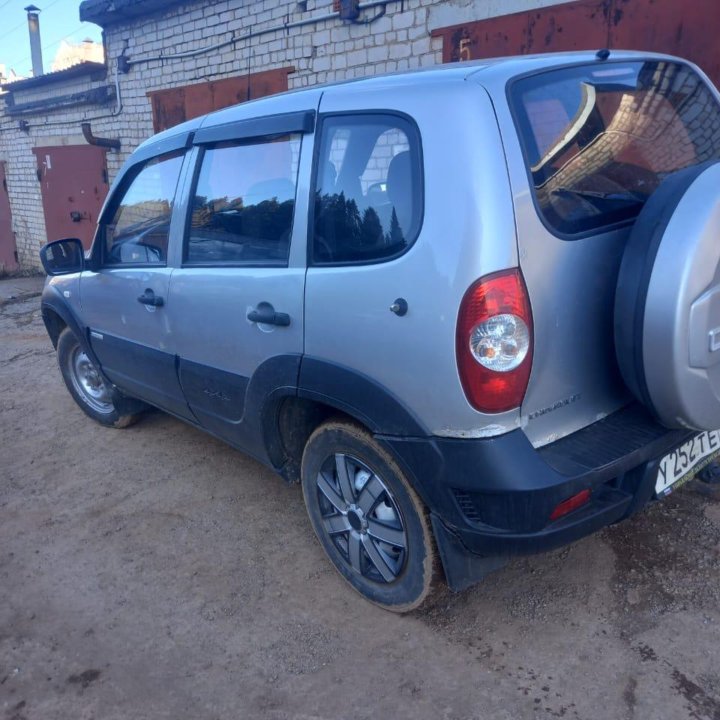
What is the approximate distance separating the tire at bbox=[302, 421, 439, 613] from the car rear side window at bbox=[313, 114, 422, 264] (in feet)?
2.17

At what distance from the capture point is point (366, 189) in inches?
94.3

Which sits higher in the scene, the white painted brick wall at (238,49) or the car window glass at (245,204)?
the white painted brick wall at (238,49)

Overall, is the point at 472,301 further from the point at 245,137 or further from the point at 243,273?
the point at 245,137

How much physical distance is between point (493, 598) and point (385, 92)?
1.93 meters

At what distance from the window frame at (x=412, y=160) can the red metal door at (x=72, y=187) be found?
9546 mm

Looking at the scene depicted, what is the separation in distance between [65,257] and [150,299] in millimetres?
943

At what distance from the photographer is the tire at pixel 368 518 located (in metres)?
2.42

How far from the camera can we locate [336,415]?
8.68ft

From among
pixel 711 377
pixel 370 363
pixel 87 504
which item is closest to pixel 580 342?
pixel 711 377

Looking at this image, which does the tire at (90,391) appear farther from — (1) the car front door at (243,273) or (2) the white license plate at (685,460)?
(2) the white license plate at (685,460)

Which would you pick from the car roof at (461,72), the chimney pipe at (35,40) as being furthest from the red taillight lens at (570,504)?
the chimney pipe at (35,40)

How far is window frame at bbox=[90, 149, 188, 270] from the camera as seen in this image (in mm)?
3330

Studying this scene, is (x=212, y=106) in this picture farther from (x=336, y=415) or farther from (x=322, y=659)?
(x=322, y=659)

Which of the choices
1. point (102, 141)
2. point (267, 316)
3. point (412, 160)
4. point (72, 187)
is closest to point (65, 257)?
point (267, 316)
